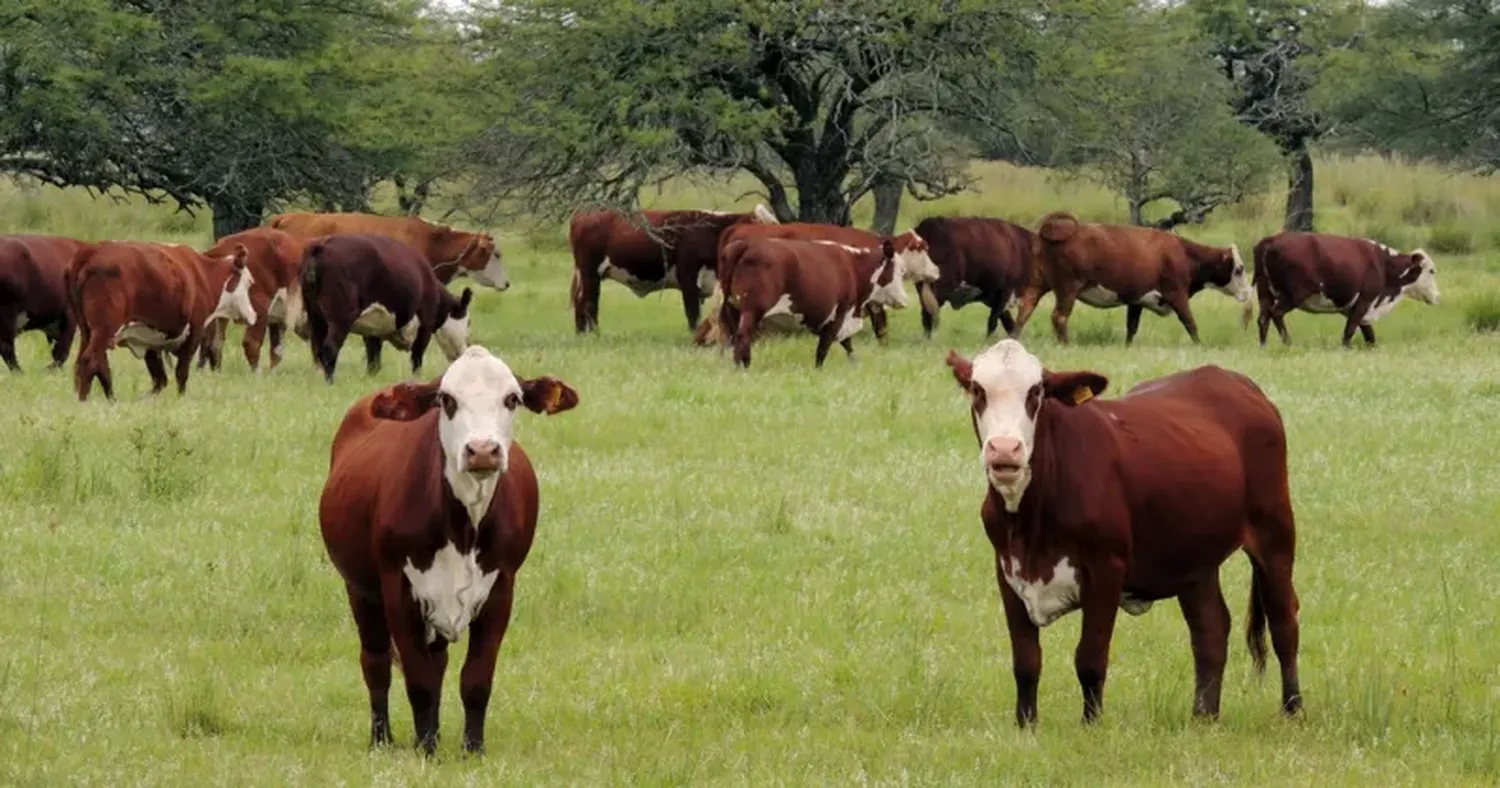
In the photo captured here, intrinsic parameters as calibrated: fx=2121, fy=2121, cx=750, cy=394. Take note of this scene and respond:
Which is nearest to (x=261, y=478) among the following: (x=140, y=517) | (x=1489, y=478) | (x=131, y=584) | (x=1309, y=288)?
(x=140, y=517)

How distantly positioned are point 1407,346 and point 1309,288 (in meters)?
1.66

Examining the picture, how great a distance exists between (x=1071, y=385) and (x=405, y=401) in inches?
98.2

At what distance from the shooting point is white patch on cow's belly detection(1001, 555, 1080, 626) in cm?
800

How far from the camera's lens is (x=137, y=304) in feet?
63.1

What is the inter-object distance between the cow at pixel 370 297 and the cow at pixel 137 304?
1247mm

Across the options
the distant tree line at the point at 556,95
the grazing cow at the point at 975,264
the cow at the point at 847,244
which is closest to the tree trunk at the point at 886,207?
the distant tree line at the point at 556,95

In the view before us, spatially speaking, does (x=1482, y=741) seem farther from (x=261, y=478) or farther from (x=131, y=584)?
(x=261, y=478)

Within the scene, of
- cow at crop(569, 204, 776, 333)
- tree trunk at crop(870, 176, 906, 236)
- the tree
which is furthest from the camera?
tree trunk at crop(870, 176, 906, 236)

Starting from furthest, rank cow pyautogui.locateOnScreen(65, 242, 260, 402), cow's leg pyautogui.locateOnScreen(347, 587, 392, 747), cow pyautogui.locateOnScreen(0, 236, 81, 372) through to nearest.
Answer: cow pyautogui.locateOnScreen(0, 236, 81, 372) → cow pyautogui.locateOnScreen(65, 242, 260, 402) → cow's leg pyautogui.locateOnScreen(347, 587, 392, 747)

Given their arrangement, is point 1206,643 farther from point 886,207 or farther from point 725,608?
point 886,207

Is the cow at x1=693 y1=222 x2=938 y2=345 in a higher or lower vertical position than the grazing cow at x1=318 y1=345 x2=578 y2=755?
lower

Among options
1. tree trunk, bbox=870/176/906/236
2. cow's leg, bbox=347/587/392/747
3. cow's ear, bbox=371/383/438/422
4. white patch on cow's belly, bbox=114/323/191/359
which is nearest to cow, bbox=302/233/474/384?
white patch on cow's belly, bbox=114/323/191/359

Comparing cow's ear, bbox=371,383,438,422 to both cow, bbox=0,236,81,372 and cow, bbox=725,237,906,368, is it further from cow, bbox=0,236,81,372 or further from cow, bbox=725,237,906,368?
cow, bbox=0,236,81,372

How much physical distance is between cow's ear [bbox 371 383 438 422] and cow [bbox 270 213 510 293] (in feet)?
66.8
